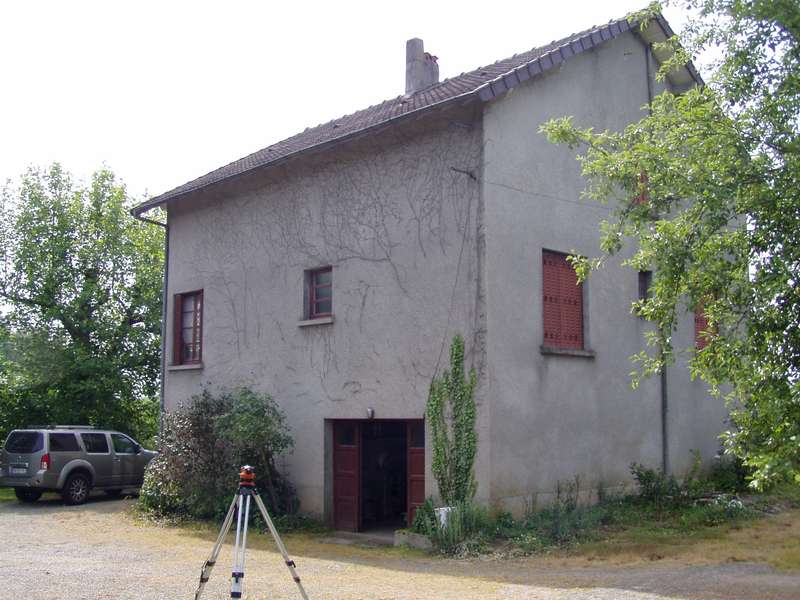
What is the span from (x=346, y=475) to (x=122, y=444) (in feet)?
26.9

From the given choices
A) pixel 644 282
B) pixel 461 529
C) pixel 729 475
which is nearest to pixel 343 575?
pixel 461 529

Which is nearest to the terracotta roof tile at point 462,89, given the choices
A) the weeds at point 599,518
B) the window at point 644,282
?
the window at point 644,282

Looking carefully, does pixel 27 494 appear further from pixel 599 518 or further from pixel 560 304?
pixel 599 518

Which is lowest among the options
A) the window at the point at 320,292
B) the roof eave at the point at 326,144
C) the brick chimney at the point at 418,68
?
the window at the point at 320,292

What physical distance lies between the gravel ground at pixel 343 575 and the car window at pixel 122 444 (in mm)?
6789

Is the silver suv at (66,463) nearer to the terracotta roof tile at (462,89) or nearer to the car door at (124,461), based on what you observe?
the car door at (124,461)

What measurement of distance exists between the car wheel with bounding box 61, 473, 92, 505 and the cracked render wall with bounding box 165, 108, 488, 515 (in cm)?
279

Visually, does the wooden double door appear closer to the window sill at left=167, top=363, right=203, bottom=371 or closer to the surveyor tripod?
the window sill at left=167, top=363, right=203, bottom=371

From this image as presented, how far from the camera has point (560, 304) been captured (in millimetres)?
14375

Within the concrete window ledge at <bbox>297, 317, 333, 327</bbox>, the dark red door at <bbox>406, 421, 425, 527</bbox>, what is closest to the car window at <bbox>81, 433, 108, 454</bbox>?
the concrete window ledge at <bbox>297, 317, 333, 327</bbox>

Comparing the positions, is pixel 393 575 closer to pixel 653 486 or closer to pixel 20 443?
pixel 653 486

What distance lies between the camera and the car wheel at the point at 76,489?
750 inches

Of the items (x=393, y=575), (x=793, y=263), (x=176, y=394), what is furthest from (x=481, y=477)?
(x=176, y=394)

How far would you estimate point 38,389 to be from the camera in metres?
26.0
